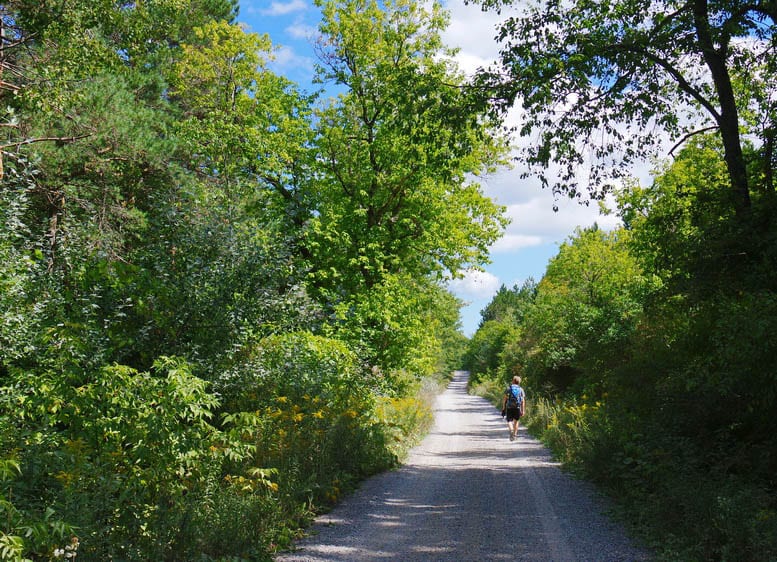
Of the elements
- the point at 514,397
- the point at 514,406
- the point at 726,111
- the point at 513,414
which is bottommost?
the point at 513,414

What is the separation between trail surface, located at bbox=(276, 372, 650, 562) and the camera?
663cm

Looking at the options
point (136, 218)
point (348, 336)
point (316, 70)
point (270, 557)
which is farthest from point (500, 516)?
point (316, 70)

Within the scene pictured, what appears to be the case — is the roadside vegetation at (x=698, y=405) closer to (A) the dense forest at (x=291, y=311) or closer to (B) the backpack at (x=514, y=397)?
(A) the dense forest at (x=291, y=311)

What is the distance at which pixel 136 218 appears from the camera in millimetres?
16891

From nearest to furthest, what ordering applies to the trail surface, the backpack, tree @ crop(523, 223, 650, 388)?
the trail surface, tree @ crop(523, 223, 650, 388), the backpack

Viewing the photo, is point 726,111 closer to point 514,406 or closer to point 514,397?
point 514,397

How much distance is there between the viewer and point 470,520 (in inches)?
321

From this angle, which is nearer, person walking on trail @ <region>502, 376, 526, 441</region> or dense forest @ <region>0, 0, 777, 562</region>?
dense forest @ <region>0, 0, 777, 562</region>

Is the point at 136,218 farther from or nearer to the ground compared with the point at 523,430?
farther from the ground

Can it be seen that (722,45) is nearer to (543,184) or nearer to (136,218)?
(543,184)

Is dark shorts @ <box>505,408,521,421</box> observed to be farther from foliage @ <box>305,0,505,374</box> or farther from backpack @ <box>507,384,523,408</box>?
foliage @ <box>305,0,505,374</box>

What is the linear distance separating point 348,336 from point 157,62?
12.1 m

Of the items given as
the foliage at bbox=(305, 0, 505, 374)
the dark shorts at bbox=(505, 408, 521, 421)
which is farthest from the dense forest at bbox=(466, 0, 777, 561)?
the foliage at bbox=(305, 0, 505, 374)

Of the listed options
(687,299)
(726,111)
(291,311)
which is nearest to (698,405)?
(687,299)
